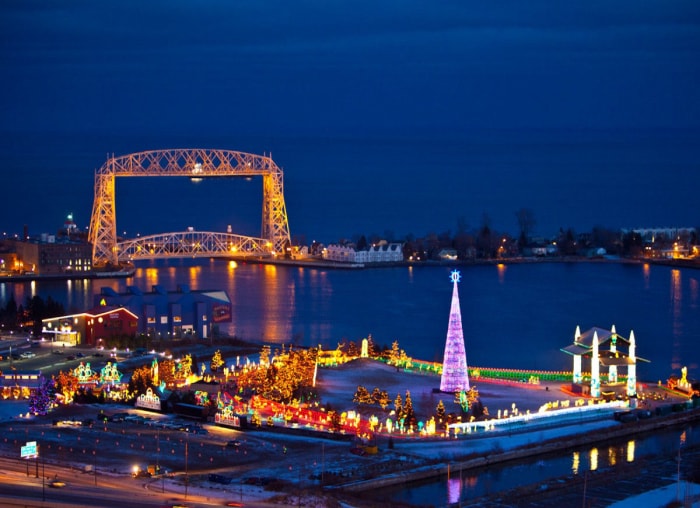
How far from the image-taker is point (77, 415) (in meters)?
12.3

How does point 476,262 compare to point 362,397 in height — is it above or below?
above

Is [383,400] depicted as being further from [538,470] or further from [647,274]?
[647,274]

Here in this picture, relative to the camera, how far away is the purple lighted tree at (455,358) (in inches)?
507

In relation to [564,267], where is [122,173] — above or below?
above

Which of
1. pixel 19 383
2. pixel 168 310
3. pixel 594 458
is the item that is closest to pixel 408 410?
pixel 594 458

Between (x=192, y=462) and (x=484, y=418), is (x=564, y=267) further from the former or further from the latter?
(x=192, y=462)

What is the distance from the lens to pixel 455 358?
42.4 feet

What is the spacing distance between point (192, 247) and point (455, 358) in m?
17.6

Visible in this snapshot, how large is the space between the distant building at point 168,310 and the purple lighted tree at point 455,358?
536 cm

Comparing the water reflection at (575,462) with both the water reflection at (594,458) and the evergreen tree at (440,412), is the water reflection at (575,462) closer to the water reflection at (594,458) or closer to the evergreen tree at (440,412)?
the water reflection at (594,458)

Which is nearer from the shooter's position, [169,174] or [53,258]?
[53,258]

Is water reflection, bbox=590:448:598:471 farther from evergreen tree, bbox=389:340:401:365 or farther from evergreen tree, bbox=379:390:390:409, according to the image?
evergreen tree, bbox=389:340:401:365

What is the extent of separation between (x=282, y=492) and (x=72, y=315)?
7588mm

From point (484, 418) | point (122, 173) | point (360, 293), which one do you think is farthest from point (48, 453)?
point (122, 173)
